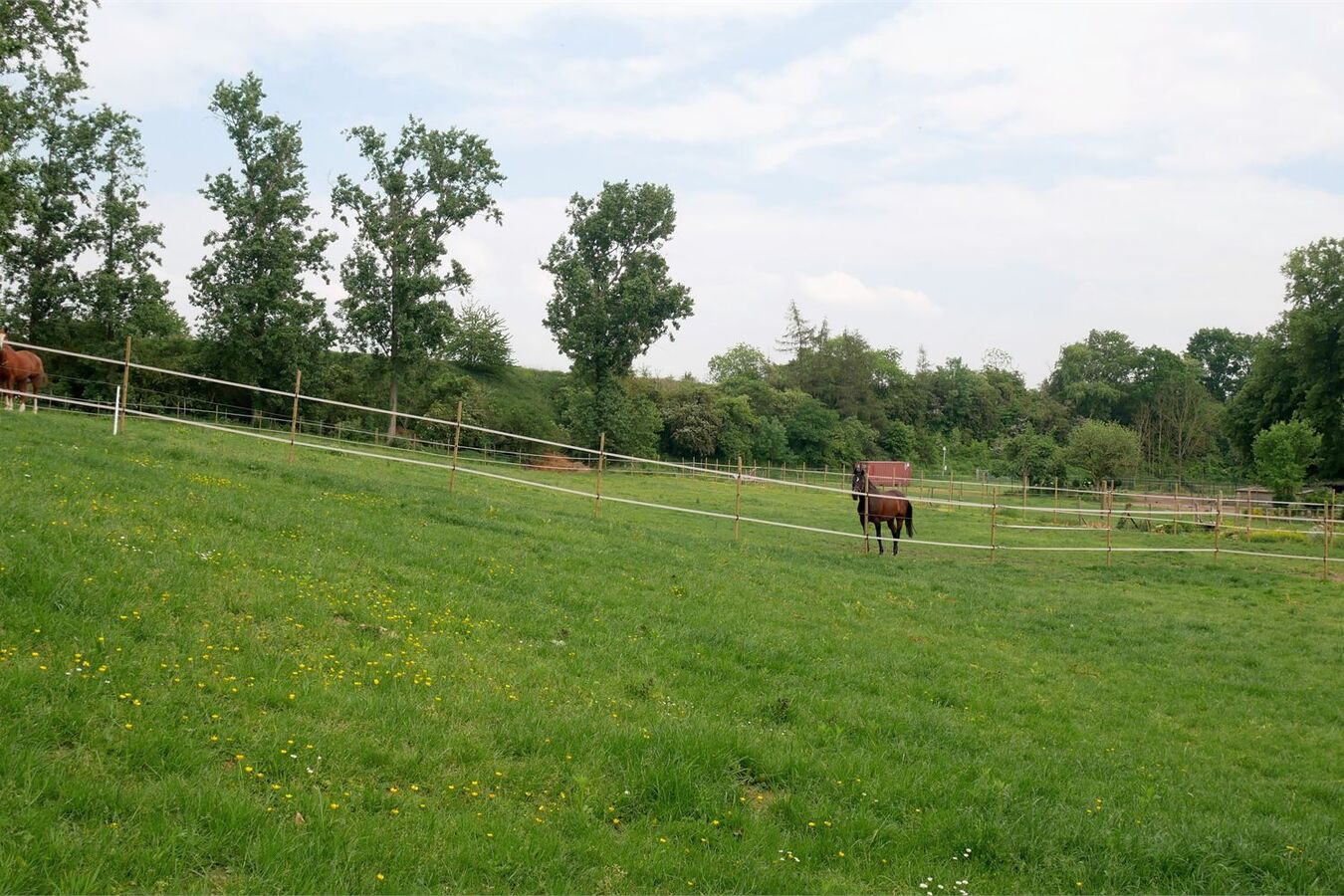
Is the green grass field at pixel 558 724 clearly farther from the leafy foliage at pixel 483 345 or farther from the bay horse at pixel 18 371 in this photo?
the leafy foliage at pixel 483 345

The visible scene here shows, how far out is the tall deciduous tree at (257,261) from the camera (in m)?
34.3

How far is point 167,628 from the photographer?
5.48 meters

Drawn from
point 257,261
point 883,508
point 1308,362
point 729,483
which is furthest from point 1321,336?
Result: point 257,261

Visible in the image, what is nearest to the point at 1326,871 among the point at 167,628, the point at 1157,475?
the point at 167,628

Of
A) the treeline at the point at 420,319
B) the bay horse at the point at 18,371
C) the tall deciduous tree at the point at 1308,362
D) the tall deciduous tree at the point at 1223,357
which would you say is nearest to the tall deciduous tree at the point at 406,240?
the treeline at the point at 420,319

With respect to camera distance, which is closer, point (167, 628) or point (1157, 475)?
point (167, 628)

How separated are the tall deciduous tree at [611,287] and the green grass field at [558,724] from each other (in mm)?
33757

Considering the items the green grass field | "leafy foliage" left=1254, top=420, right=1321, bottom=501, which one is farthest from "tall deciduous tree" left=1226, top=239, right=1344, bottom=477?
the green grass field

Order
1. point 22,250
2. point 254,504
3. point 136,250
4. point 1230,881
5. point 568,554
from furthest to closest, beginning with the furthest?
point 136,250, point 22,250, point 568,554, point 254,504, point 1230,881

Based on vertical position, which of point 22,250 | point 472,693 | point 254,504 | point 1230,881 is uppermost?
point 22,250

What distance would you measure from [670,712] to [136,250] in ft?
118

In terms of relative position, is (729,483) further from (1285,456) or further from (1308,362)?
(1308,362)

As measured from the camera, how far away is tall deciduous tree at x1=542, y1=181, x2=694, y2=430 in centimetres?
4447

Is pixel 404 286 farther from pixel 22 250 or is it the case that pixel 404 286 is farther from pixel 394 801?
pixel 394 801
